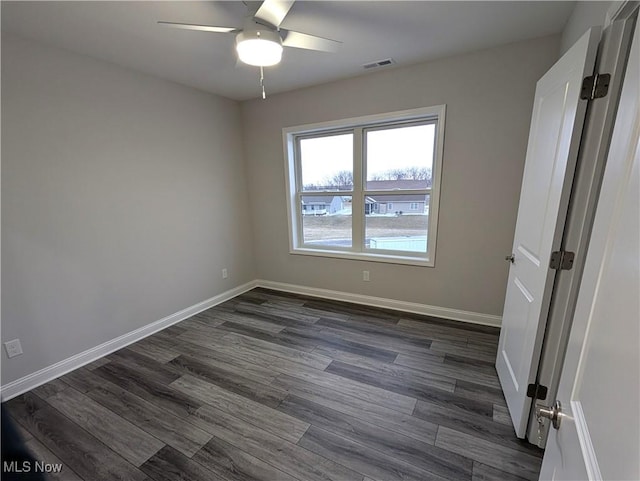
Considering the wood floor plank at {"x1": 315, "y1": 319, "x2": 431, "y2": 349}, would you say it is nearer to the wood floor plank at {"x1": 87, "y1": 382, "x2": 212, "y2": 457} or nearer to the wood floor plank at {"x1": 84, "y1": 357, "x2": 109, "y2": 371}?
the wood floor plank at {"x1": 87, "y1": 382, "x2": 212, "y2": 457}

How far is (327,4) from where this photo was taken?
173 cm

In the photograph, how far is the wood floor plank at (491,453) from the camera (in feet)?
4.71

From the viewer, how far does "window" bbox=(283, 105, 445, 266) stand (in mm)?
2902

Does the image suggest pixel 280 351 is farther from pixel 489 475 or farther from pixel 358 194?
pixel 358 194

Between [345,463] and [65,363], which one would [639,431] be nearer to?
[345,463]

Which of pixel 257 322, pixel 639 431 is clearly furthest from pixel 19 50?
pixel 639 431

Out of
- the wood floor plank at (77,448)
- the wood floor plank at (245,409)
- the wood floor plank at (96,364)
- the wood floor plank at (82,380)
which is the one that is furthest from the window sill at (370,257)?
the wood floor plank at (77,448)

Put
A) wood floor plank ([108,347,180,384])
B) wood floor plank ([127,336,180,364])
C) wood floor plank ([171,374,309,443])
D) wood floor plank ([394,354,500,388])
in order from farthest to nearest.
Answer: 1. wood floor plank ([127,336,180,364])
2. wood floor plank ([108,347,180,384])
3. wood floor plank ([394,354,500,388])
4. wood floor plank ([171,374,309,443])

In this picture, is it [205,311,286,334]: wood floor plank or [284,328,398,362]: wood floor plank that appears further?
[205,311,286,334]: wood floor plank

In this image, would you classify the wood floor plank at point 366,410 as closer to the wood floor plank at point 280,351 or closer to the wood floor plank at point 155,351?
the wood floor plank at point 280,351

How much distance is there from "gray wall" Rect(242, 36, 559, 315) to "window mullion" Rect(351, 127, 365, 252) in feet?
0.74

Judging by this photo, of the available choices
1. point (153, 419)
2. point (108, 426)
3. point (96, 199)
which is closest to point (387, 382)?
point (153, 419)

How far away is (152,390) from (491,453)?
2.24 meters

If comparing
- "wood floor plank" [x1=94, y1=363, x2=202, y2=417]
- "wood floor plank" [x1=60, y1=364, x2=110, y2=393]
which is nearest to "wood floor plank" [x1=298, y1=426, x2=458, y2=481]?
"wood floor plank" [x1=94, y1=363, x2=202, y2=417]
